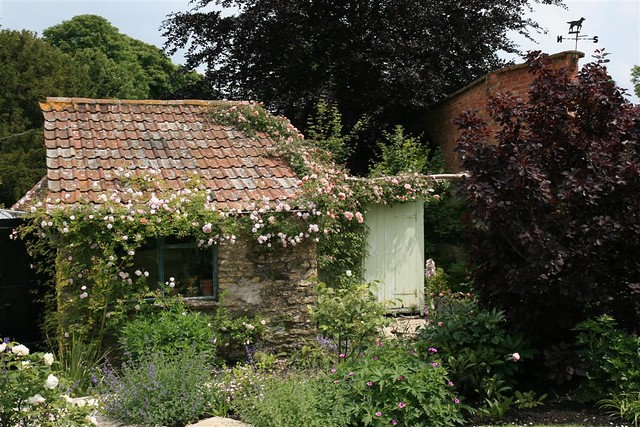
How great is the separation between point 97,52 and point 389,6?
21886 mm

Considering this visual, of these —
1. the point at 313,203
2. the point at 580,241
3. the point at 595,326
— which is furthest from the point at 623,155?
the point at 313,203

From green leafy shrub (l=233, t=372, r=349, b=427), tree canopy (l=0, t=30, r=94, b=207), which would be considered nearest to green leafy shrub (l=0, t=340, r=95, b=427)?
green leafy shrub (l=233, t=372, r=349, b=427)

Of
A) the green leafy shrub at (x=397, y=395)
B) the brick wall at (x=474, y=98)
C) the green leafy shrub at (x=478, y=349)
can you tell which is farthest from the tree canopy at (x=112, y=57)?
the green leafy shrub at (x=397, y=395)

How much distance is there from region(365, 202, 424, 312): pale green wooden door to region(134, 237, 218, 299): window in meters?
3.88

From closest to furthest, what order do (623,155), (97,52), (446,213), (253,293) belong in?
1. (623,155)
2. (253,293)
3. (446,213)
4. (97,52)

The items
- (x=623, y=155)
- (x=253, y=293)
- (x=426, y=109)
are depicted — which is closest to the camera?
(x=623, y=155)

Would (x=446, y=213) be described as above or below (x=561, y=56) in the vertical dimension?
below

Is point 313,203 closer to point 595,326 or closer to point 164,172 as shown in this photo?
point 164,172

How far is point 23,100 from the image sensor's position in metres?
23.1

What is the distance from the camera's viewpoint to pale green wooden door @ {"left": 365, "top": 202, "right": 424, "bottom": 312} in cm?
1177

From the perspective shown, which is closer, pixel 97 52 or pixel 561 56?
pixel 561 56

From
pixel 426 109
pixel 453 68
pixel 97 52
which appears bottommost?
pixel 426 109

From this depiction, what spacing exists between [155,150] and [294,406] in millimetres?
5379

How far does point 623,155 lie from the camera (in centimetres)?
657
